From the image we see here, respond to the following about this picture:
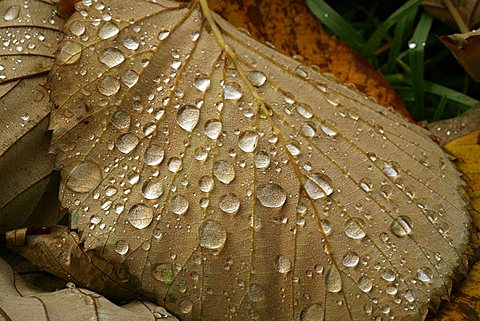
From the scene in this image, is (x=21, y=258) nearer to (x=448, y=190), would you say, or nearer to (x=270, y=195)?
(x=270, y=195)

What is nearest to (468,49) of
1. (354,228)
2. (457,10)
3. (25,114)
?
(457,10)

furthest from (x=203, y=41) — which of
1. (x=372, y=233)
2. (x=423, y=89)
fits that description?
(x=423, y=89)

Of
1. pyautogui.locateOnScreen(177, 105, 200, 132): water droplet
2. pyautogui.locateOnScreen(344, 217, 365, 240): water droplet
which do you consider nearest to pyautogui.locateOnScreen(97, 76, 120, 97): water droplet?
pyautogui.locateOnScreen(177, 105, 200, 132): water droplet

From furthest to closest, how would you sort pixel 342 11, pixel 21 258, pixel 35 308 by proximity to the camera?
pixel 342 11, pixel 21 258, pixel 35 308

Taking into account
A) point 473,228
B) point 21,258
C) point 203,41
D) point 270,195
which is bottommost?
point 21,258

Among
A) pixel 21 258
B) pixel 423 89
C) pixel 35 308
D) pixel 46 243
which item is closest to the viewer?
pixel 35 308

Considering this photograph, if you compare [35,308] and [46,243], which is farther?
[46,243]

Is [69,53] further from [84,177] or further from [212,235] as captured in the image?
[212,235]
